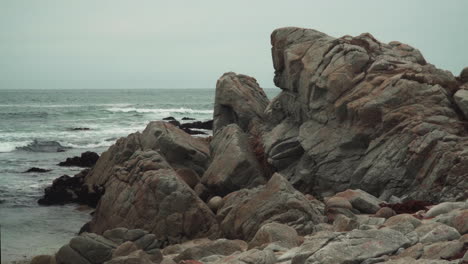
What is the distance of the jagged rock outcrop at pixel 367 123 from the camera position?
15.9 m

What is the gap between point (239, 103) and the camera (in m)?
25.3

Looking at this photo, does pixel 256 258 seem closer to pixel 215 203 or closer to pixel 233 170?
pixel 215 203

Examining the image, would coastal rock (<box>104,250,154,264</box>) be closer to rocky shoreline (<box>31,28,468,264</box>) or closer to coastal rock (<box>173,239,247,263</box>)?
rocky shoreline (<box>31,28,468,264</box>)

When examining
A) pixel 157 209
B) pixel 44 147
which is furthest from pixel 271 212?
pixel 44 147

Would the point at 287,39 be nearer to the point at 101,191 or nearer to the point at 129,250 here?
the point at 101,191

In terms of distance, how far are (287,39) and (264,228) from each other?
12.6 meters

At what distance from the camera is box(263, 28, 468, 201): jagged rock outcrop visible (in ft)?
52.3

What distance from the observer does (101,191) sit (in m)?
22.1

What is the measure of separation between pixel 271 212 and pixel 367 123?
18.4 ft

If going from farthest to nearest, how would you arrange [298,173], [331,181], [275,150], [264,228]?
1. [275,150]
2. [298,173]
3. [331,181]
4. [264,228]

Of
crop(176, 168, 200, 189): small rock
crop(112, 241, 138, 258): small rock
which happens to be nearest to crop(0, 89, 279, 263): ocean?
crop(112, 241, 138, 258): small rock

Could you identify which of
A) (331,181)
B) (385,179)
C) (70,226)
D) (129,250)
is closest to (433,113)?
(385,179)

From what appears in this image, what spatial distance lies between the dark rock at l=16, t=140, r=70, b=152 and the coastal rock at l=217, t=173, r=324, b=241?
27059 mm

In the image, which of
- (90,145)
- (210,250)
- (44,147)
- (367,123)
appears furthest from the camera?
(90,145)
